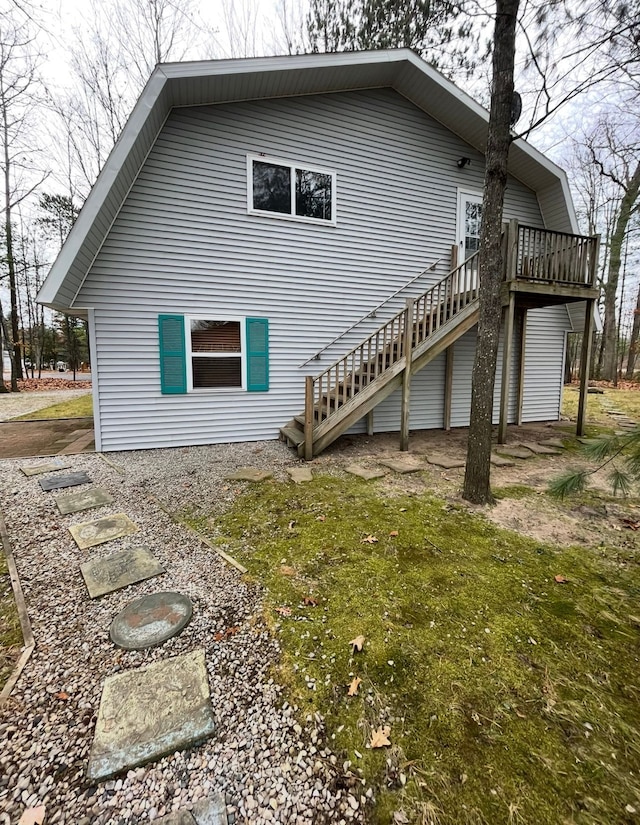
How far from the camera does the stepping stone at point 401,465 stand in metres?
5.62

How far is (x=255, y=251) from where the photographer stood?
684 centimetres

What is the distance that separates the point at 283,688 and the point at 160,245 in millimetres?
6677

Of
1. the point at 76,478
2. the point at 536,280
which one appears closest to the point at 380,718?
the point at 76,478

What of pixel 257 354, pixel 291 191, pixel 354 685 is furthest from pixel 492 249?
pixel 291 191

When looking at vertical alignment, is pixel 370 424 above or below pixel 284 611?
above

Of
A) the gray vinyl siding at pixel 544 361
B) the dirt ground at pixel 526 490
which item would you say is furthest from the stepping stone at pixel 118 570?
the gray vinyl siding at pixel 544 361

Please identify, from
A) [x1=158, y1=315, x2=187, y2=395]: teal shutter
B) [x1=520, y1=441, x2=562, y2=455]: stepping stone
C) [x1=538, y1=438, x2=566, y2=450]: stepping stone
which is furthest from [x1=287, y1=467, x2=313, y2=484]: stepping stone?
[x1=538, y1=438, x2=566, y2=450]: stepping stone

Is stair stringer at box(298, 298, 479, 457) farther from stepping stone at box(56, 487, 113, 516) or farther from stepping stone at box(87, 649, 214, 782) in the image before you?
stepping stone at box(87, 649, 214, 782)

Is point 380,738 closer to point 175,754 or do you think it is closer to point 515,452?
point 175,754

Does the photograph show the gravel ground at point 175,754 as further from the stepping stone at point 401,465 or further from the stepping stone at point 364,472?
the stepping stone at point 401,465

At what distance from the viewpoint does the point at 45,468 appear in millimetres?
5309

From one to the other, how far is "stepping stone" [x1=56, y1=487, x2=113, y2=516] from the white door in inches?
333

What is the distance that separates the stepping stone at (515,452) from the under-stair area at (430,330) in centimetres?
124

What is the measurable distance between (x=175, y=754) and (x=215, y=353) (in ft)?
19.8
